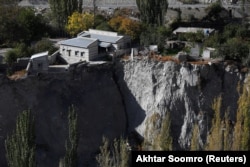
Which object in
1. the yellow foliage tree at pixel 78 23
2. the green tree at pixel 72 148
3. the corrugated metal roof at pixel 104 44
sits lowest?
the green tree at pixel 72 148

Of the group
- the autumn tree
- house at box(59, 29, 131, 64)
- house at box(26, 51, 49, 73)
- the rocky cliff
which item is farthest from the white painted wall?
the autumn tree

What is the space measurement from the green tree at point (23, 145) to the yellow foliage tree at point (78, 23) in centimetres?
1361

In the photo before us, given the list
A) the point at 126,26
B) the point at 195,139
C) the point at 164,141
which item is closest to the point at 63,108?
the point at 164,141

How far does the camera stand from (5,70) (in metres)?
34.8

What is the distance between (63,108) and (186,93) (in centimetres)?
784

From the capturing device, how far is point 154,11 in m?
43.5

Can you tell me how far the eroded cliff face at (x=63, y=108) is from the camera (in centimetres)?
3384

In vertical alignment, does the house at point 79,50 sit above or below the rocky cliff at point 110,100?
above

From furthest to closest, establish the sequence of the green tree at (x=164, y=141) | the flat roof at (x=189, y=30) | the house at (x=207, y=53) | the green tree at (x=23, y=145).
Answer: the flat roof at (x=189, y=30), the house at (x=207, y=53), the green tree at (x=164, y=141), the green tree at (x=23, y=145)

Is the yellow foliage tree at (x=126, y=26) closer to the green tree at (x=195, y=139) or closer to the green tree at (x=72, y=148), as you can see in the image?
the green tree at (x=195, y=139)

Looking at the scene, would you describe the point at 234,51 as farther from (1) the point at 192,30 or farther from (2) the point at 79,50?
(2) the point at 79,50

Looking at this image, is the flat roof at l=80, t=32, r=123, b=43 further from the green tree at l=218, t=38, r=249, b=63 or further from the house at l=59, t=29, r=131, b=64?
the green tree at l=218, t=38, r=249, b=63

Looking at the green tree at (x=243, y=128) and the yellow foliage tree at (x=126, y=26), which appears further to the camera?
the yellow foliage tree at (x=126, y=26)

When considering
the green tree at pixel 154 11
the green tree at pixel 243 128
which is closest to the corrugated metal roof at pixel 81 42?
the green tree at pixel 154 11
